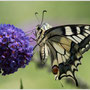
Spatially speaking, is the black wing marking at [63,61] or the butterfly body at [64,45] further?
the black wing marking at [63,61]

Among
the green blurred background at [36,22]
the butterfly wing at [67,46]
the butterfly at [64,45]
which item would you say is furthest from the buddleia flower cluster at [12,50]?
the green blurred background at [36,22]

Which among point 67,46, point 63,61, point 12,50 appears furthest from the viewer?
point 63,61

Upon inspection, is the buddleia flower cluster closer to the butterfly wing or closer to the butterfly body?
the butterfly body

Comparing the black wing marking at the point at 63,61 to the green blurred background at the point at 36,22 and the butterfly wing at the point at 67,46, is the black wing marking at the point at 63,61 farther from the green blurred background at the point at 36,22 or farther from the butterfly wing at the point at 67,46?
the green blurred background at the point at 36,22

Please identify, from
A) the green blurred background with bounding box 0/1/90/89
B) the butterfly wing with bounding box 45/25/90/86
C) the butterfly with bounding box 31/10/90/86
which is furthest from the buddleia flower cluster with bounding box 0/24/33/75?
the green blurred background with bounding box 0/1/90/89

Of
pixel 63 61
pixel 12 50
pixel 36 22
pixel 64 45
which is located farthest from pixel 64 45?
pixel 36 22

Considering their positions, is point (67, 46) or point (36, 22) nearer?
point (67, 46)

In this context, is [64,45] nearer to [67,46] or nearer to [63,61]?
[67,46]
